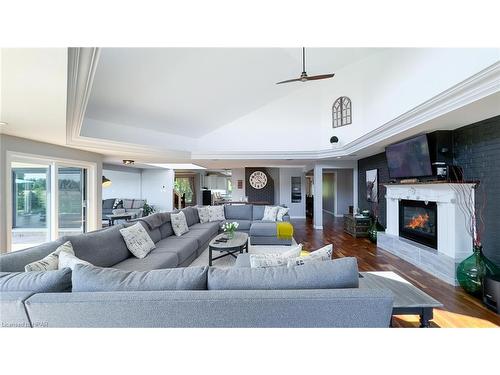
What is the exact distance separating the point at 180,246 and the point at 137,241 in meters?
0.67

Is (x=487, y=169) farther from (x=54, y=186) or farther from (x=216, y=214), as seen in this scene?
(x=54, y=186)

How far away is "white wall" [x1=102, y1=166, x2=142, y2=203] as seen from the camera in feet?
32.6

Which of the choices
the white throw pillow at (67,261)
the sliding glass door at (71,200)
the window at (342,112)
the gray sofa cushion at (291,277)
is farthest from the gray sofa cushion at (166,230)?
the window at (342,112)

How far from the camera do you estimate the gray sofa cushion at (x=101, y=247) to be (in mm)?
2451

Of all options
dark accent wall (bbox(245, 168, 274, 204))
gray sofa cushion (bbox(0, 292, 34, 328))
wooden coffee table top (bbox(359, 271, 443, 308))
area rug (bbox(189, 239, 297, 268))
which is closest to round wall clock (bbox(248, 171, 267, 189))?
dark accent wall (bbox(245, 168, 274, 204))

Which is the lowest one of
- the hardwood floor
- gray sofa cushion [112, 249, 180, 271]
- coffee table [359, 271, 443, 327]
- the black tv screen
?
the hardwood floor

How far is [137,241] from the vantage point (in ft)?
10.4

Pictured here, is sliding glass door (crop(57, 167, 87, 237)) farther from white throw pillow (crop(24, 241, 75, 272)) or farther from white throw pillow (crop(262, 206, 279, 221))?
white throw pillow (crop(262, 206, 279, 221))

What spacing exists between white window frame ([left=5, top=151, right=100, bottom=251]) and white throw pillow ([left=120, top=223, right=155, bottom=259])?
2.00m

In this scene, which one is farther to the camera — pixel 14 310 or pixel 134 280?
pixel 134 280

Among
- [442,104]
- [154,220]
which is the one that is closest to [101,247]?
[154,220]

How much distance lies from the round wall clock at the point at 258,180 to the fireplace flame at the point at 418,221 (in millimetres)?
6441
